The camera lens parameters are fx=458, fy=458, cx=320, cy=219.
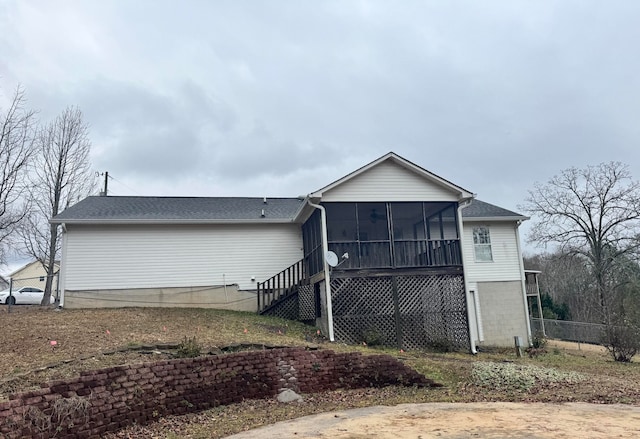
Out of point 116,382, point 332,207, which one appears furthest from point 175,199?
point 116,382

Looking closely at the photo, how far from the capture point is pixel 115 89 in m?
18.5

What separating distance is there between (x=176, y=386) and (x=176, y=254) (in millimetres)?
9666

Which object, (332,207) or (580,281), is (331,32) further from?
(580,281)

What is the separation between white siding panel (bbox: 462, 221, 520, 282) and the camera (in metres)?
18.3

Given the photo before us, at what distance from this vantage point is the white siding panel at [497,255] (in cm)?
1827

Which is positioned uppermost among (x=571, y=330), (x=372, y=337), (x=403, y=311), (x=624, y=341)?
(x=403, y=311)

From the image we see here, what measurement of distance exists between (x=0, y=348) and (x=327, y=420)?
6.42 m

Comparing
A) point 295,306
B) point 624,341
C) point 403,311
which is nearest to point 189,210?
point 295,306

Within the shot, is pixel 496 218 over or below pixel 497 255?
over

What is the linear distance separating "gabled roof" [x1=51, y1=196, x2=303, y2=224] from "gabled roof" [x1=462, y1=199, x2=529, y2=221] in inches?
280

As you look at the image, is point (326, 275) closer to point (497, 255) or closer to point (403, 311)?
point (403, 311)

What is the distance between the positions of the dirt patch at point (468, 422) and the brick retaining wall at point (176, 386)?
1.64 meters

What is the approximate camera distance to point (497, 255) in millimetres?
18531

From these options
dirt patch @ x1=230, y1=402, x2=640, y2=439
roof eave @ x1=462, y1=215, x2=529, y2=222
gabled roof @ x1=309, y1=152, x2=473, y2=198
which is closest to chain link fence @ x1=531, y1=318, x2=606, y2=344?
roof eave @ x1=462, y1=215, x2=529, y2=222
